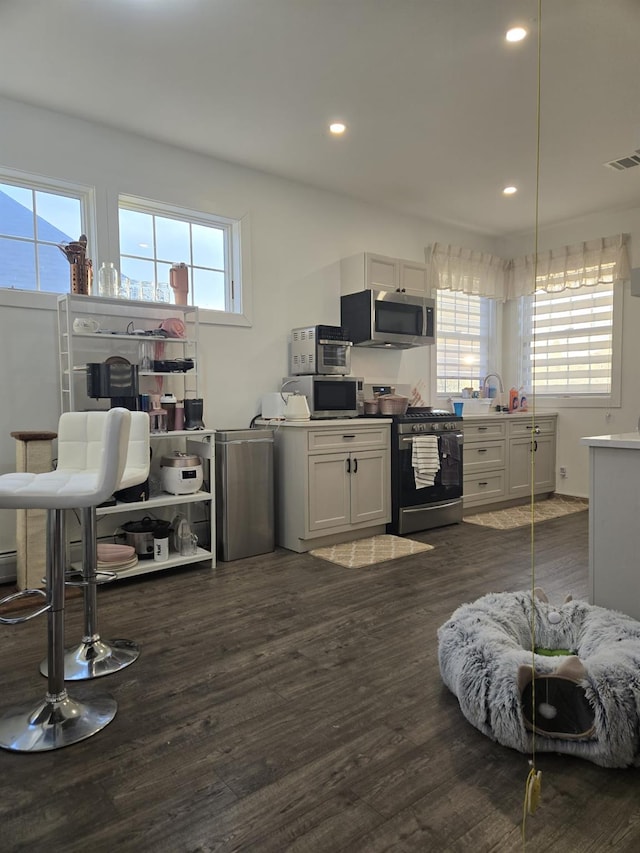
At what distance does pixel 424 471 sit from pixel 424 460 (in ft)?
0.28

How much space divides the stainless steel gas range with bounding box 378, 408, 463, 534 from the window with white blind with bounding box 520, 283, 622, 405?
54.2 inches

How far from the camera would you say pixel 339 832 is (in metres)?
1.28

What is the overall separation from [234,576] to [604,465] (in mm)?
2047

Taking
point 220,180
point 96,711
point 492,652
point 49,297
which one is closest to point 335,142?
point 220,180

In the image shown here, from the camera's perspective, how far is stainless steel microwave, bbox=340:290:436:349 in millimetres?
4383

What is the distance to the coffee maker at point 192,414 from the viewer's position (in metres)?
3.34

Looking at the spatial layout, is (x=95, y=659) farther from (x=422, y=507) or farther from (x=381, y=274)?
(x=381, y=274)

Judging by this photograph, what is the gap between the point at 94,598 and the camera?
213cm

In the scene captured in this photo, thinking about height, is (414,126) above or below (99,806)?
above

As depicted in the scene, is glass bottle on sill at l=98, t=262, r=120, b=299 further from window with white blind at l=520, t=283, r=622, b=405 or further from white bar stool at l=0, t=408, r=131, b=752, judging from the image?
window with white blind at l=520, t=283, r=622, b=405

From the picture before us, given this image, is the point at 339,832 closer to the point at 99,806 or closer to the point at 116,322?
the point at 99,806

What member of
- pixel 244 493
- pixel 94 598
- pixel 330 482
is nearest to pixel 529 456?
pixel 330 482

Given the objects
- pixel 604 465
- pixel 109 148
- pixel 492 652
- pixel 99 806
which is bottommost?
pixel 99 806

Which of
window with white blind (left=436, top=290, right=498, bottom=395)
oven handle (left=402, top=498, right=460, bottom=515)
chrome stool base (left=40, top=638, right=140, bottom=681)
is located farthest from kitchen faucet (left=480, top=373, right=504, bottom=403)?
chrome stool base (left=40, top=638, right=140, bottom=681)
